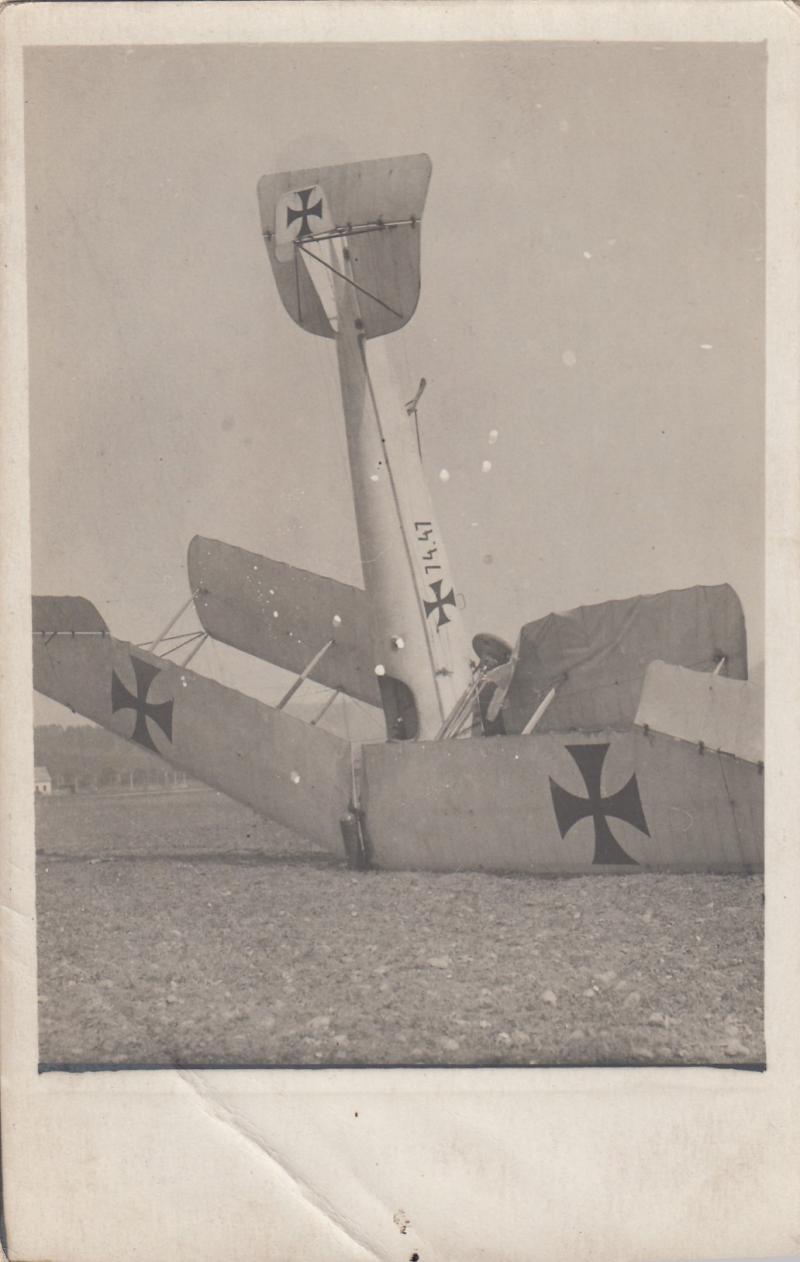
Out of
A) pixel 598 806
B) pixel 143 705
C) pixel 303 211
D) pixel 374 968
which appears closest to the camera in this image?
pixel 374 968

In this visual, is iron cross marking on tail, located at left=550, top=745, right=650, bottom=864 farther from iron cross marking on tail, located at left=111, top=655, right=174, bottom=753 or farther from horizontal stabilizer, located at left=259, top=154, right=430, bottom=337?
horizontal stabilizer, located at left=259, top=154, right=430, bottom=337

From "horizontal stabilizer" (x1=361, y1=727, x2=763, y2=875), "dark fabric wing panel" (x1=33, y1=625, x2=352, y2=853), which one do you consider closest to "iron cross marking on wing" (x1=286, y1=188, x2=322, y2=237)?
"dark fabric wing panel" (x1=33, y1=625, x2=352, y2=853)

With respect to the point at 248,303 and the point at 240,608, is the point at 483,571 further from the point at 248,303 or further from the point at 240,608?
the point at 248,303

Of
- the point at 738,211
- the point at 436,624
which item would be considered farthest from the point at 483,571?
the point at 738,211

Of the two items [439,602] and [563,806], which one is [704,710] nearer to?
[563,806]

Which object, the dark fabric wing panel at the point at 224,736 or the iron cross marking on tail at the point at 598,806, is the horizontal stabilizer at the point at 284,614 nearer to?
the dark fabric wing panel at the point at 224,736

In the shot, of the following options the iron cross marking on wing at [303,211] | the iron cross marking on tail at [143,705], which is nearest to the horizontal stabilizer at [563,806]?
the iron cross marking on tail at [143,705]

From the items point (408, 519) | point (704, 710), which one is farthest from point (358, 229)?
point (704, 710)
